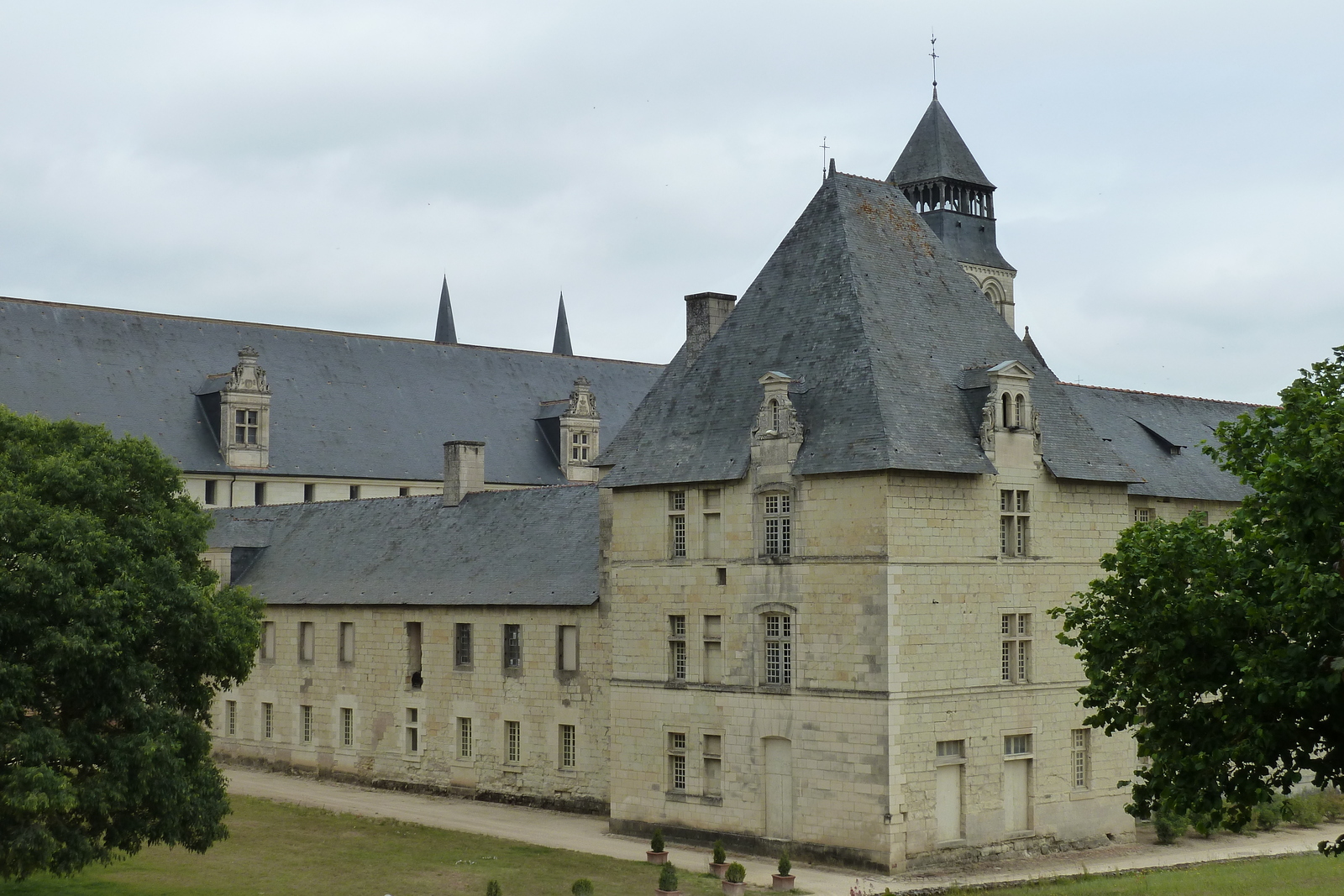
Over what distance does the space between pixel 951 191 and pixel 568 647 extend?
4832 cm

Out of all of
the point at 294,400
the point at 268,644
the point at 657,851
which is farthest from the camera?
the point at 294,400

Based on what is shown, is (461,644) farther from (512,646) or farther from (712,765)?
(712,765)

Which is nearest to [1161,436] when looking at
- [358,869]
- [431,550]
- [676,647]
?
[676,647]

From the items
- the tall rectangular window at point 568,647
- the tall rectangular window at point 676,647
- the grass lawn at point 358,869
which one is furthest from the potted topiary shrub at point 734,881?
the tall rectangular window at point 568,647

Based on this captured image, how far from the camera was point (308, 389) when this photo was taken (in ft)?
235

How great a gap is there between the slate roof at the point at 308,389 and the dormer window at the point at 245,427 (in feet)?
3.23

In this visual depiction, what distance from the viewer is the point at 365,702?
1823 inches

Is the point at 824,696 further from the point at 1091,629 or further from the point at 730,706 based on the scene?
the point at 1091,629

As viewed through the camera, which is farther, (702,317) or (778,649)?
(702,317)

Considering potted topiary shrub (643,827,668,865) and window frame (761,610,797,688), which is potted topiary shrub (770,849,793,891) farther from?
window frame (761,610,797,688)

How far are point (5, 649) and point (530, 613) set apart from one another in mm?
17036

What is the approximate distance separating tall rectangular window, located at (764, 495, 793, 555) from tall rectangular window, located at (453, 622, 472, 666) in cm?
1189

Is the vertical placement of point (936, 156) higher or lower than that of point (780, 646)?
higher

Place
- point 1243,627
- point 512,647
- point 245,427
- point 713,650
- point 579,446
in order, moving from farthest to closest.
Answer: point 579,446
point 245,427
point 512,647
point 713,650
point 1243,627
